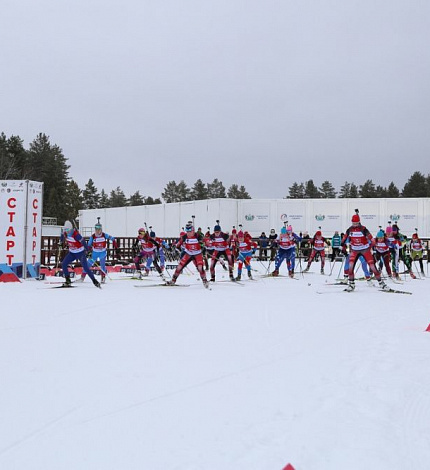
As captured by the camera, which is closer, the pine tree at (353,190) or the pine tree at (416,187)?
the pine tree at (416,187)

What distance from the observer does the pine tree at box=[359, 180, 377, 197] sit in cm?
10069

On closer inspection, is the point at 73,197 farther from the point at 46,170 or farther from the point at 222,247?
the point at 222,247

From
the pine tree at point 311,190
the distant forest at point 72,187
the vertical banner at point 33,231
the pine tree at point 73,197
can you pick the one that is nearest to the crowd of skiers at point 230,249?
the vertical banner at point 33,231

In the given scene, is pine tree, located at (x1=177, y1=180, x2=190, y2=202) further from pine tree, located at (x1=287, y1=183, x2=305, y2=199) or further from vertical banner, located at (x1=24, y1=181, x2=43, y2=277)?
vertical banner, located at (x1=24, y1=181, x2=43, y2=277)

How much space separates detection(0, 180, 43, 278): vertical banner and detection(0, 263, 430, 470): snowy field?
7.20 metres

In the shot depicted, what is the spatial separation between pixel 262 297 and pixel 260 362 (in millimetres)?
5695

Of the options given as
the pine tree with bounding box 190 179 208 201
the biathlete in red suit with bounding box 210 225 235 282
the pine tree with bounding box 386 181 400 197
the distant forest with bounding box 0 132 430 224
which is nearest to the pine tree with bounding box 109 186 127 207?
the distant forest with bounding box 0 132 430 224

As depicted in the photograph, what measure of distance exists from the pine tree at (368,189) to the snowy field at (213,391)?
9814cm

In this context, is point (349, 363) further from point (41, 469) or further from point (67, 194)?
point (67, 194)

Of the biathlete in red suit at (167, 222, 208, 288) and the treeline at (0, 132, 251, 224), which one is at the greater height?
the treeline at (0, 132, 251, 224)

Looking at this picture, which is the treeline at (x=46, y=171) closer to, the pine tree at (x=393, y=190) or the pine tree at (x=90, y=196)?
the pine tree at (x=90, y=196)

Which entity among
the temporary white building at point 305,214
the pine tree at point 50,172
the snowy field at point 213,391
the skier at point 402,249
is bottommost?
the snowy field at point 213,391

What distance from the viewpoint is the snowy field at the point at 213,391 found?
2.76 metres

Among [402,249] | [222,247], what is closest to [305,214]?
[402,249]
